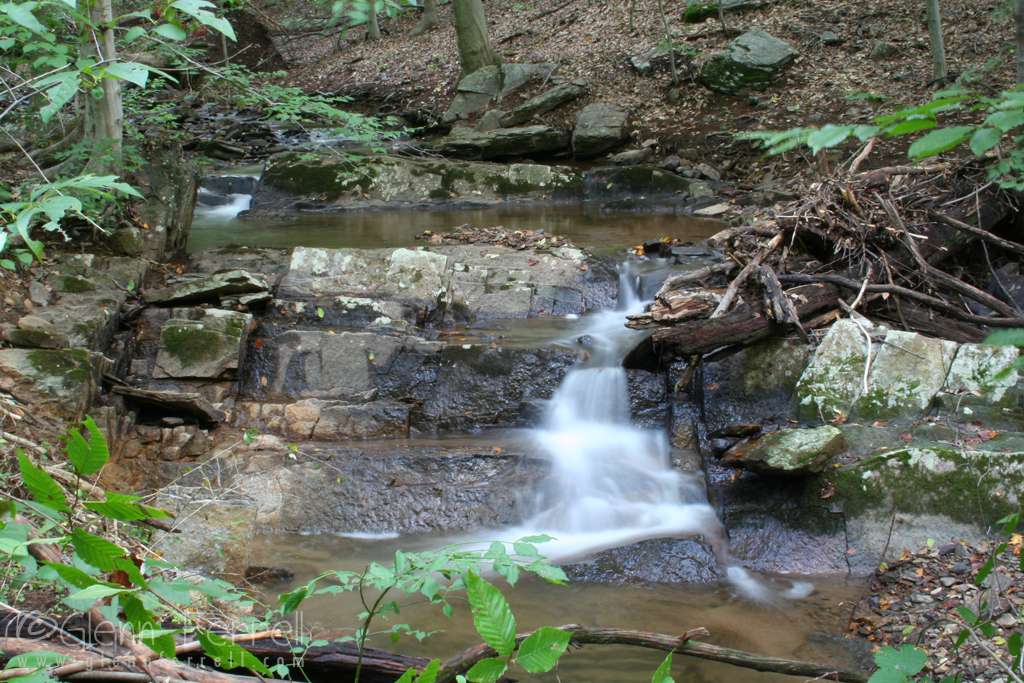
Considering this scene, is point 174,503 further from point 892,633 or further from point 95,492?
point 892,633

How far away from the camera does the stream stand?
4.03 meters

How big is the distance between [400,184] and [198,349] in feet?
A: 22.0

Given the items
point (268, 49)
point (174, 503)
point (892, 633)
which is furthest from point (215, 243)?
point (268, 49)

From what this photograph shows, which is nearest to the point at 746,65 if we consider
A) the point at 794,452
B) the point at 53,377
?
the point at 794,452

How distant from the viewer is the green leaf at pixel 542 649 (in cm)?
151

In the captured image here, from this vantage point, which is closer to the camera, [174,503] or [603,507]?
[174,503]

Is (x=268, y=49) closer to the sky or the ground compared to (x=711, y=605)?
closer to the sky

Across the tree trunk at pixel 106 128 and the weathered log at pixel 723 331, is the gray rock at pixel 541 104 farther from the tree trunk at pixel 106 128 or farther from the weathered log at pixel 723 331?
the weathered log at pixel 723 331

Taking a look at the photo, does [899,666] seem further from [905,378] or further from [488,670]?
[905,378]

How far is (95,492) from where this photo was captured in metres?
4.10

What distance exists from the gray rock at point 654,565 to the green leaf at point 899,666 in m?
2.74

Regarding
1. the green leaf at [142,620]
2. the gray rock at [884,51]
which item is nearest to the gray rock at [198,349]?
the green leaf at [142,620]

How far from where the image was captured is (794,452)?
4809mm

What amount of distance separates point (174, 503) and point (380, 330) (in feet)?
8.88
